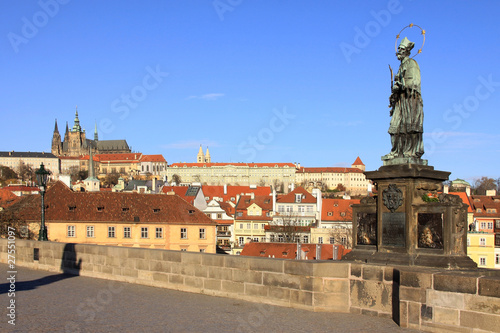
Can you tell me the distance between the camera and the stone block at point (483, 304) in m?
6.52

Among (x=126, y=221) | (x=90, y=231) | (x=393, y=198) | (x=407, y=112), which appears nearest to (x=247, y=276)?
(x=393, y=198)

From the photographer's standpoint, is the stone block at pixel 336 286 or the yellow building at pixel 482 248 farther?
the yellow building at pixel 482 248

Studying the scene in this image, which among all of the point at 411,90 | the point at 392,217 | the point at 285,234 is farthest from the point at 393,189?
the point at 285,234

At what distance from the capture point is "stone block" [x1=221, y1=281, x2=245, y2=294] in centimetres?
945

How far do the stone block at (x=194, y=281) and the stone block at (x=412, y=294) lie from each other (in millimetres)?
3782

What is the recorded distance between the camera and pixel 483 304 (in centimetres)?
664

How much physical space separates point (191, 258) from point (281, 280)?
2112 mm

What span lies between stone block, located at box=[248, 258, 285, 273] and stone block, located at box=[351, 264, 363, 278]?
1071mm

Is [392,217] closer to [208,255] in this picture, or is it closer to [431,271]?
[431,271]

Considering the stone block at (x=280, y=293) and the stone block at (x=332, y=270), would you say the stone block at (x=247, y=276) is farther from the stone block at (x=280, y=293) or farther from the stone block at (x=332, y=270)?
the stone block at (x=332, y=270)

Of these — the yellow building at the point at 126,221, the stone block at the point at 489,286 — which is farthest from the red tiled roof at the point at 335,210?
the stone block at the point at 489,286

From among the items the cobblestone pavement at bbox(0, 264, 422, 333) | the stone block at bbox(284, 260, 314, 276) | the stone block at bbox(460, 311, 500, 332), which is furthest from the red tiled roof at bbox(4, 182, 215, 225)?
the stone block at bbox(460, 311, 500, 332)

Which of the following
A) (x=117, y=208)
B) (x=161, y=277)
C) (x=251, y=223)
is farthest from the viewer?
(x=251, y=223)

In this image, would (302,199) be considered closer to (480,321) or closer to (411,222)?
(411,222)
